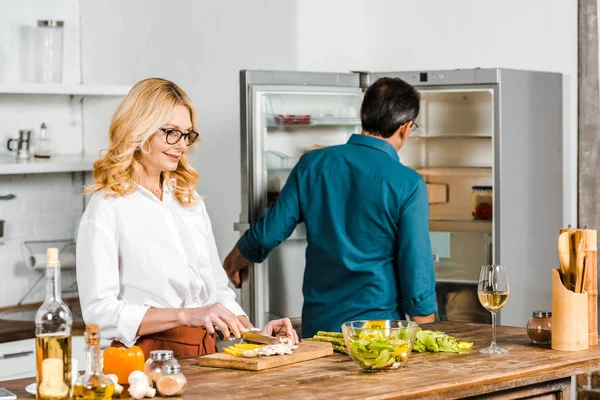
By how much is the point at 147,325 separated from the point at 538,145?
2.76 meters

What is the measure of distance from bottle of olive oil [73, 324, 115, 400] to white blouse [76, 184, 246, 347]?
2.15ft

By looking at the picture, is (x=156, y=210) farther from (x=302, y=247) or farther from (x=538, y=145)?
(x=538, y=145)

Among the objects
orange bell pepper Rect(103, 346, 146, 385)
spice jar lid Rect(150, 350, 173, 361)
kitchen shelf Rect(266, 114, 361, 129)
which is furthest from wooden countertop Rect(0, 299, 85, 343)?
spice jar lid Rect(150, 350, 173, 361)

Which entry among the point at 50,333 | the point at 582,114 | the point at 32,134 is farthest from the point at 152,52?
the point at 50,333

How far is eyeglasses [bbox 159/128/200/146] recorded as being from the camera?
2.87 m

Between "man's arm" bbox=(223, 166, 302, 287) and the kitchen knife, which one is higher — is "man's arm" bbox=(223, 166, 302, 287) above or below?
above

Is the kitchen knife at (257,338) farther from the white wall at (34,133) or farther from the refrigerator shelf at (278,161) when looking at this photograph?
the white wall at (34,133)

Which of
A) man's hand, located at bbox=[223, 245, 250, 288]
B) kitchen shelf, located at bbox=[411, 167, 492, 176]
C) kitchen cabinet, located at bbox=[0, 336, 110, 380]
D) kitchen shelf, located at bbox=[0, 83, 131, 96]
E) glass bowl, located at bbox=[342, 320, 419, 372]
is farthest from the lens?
kitchen shelf, located at bbox=[411, 167, 492, 176]

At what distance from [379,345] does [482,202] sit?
9.03ft

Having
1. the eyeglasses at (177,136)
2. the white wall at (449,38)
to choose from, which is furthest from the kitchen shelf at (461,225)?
the eyeglasses at (177,136)

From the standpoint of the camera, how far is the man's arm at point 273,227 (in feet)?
12.4

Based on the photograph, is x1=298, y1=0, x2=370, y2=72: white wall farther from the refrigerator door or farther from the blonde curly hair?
the blonde curly hair

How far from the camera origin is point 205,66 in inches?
204

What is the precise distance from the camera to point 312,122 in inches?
177
